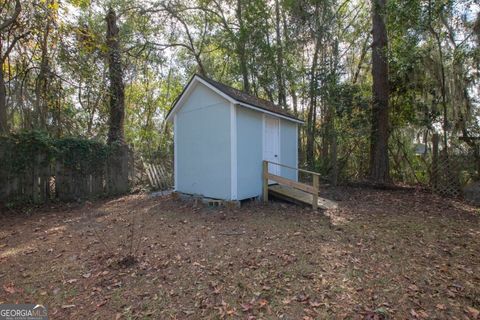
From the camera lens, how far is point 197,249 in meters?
4.12

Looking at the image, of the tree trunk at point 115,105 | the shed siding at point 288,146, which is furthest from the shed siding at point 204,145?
the tree trunk at point 115,105

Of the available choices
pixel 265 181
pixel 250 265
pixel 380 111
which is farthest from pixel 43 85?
pixel 380 111

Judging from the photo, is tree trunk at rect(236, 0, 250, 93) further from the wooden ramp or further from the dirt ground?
the dirt ground

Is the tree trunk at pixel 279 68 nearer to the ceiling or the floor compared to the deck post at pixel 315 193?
nearer to the ceiling

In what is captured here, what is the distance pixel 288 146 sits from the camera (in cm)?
880

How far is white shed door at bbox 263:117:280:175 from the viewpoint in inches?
308

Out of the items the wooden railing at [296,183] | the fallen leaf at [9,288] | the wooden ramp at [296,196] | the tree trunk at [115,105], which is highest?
the tree trunk at [115,105]

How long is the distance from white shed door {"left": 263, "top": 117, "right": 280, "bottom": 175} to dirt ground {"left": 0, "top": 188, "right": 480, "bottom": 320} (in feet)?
7.44

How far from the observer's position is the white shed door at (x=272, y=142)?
782 cm

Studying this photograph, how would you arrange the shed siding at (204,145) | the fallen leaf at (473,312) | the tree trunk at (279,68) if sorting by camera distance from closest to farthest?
the fallen leaf at (473,312) → the shed siding at (204,145) → the tree trunk at (279,68)

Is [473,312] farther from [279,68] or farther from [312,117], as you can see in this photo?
[279,68]

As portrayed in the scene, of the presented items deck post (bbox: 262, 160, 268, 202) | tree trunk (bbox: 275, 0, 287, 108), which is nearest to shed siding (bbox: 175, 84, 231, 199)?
deck post (bbox: 262, 160, 268, 202)

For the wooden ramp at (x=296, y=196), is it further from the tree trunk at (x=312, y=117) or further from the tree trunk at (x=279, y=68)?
the tree trunk at (x=279, y=68)

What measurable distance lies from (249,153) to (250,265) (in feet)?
12.8
